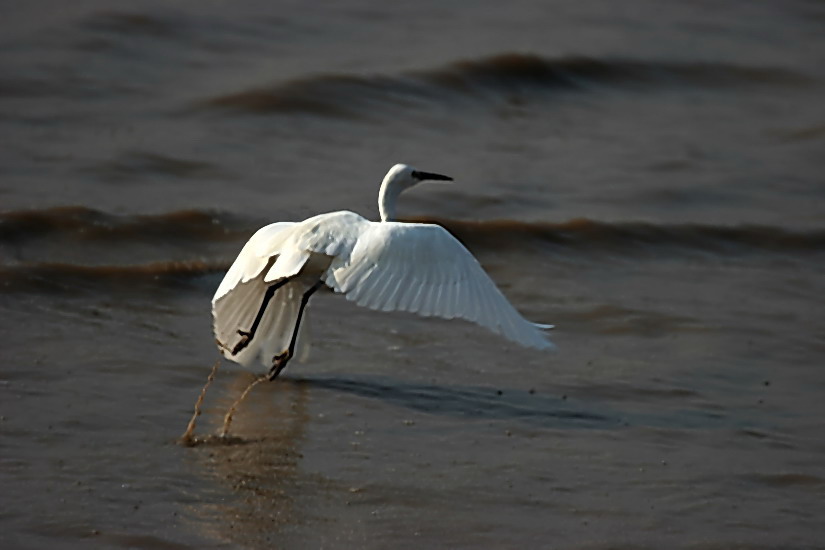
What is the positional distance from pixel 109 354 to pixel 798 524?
346 cm

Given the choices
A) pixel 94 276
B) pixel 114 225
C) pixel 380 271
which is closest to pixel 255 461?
pixel 380 271

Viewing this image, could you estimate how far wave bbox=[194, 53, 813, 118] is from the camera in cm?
1141

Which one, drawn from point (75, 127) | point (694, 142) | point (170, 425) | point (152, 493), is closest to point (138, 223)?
point (75, 127)

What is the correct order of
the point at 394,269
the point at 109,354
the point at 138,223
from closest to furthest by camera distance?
the point at 394,269
the point at 109,354
the point at 138,223

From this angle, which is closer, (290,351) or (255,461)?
(255,461)

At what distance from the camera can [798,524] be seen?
17.9ft

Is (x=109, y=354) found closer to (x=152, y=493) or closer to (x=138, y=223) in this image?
(x=152, y=493)

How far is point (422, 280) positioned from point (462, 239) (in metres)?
3.70

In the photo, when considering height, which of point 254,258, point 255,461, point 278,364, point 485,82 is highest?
point 485,82

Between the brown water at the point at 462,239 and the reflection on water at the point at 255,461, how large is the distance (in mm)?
17

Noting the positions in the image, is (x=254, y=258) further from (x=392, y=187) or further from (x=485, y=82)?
(x=485, y=82)

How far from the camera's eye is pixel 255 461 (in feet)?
19.0

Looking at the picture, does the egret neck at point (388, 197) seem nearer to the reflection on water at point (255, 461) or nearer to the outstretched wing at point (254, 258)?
the outstretched wing at point (254, 258)

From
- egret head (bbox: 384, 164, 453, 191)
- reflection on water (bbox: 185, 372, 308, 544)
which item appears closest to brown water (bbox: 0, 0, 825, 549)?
reflection on water (bbox: 185, 372, 308, 544)
